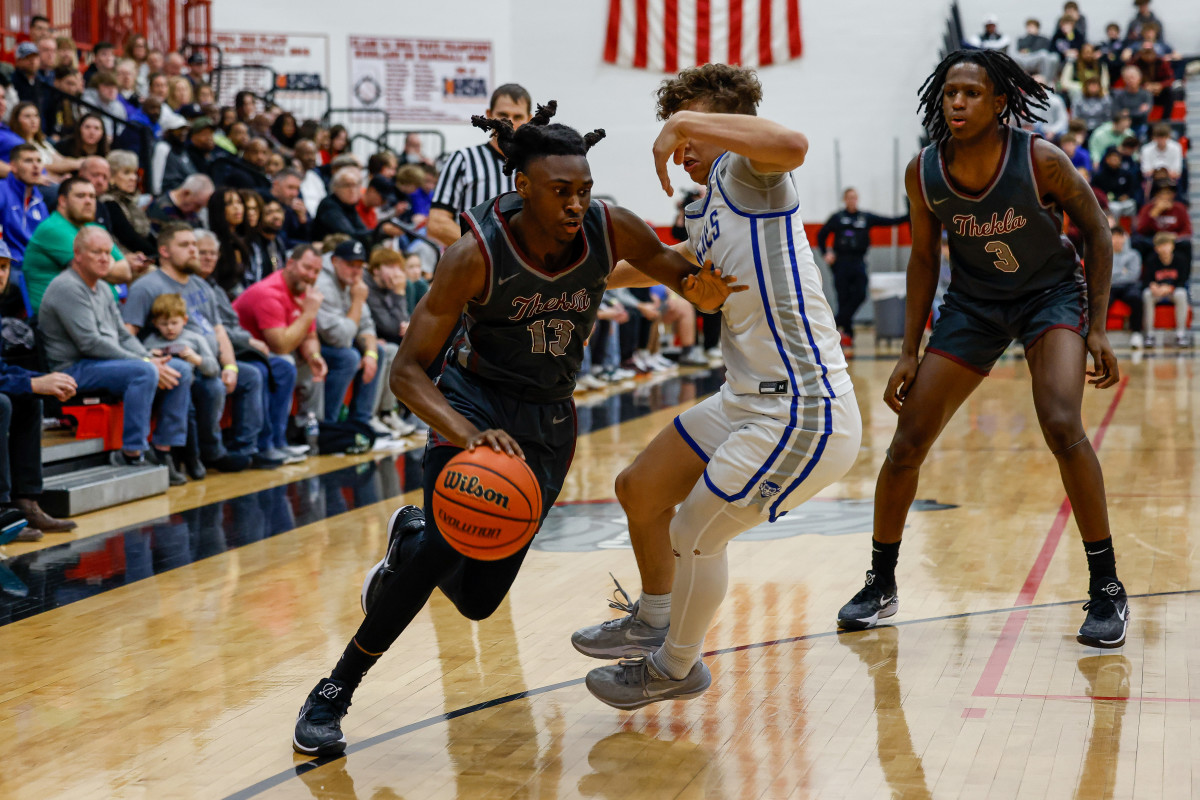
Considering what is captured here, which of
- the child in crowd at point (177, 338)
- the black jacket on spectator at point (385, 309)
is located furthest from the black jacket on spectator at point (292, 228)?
the child in crowd at point (177, 338)

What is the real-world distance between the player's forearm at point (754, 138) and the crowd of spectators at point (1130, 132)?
12458 millimetres

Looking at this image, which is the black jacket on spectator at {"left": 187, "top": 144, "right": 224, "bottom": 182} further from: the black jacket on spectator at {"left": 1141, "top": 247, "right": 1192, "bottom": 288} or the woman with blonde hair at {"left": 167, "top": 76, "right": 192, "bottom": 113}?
the black jacket on spectator at {"left": 1141, "top": 247, "right": 1192, "bottom": 288}

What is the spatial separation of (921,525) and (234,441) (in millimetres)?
3950

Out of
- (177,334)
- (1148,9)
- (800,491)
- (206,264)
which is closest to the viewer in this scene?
(800,491)

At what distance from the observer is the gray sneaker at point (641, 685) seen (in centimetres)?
324

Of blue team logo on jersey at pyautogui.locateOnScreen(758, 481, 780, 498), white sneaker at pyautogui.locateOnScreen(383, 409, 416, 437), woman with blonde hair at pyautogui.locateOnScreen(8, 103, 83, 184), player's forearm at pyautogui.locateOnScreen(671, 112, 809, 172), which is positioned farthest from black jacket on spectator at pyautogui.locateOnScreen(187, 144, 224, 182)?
blue team logo on jersey at pyautogui.locateOnScreen(758, 481, 780, 498)

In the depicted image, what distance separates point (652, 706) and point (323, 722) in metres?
0.87

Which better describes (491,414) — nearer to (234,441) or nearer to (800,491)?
(800,491)

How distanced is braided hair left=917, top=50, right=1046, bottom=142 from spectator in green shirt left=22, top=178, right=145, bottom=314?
187 inches

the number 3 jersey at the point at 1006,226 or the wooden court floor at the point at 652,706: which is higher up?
the number 3 jersey at the point at 1006,226

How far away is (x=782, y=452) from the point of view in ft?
10.1

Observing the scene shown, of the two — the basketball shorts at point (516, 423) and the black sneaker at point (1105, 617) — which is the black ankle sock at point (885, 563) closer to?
the black sneaker at point (1105, 617)

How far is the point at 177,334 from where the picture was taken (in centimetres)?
714

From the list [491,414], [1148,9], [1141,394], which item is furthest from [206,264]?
[1148,9]
